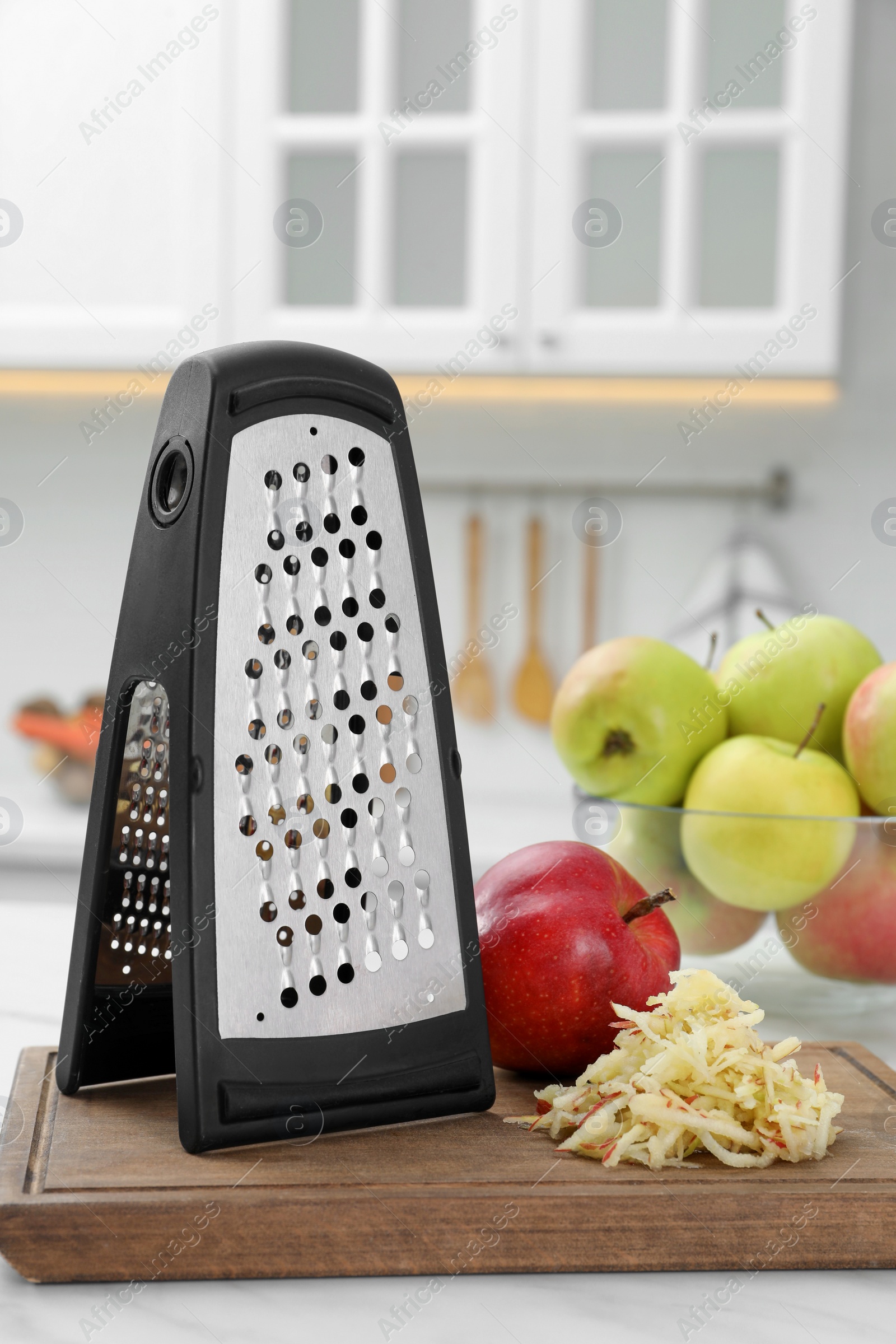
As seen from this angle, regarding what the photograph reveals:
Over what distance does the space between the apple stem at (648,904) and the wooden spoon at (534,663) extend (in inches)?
64.5

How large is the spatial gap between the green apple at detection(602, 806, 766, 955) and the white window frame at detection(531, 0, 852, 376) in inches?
50.8

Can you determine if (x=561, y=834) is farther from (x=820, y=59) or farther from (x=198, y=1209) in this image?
(x=198, y=1209)

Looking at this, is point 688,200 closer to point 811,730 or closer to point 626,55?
point 626,55

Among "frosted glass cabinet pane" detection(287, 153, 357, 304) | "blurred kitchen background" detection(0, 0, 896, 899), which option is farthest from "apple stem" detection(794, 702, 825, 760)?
"frosted glass cabinet pane" detection(287, 153, 357, 304)

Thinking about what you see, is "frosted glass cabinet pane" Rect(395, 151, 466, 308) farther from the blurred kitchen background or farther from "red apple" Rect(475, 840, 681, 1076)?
"red apple" Rect(475, 840, 681, 1076)

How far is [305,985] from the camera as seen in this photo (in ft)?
1.87

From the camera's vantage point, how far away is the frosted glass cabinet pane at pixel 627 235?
1.94m

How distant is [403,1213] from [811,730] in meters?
0.45

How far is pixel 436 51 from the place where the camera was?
76.8 inches

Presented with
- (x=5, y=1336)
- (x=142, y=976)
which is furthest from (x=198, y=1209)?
(x=142, y=976)

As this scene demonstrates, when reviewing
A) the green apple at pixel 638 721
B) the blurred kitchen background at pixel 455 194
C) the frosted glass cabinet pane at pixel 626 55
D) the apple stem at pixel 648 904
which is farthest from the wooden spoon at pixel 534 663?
the apple stem at pixel 648 904

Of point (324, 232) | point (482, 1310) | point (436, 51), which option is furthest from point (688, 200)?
point (482, 1310)

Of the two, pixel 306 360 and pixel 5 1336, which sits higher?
pixel 306 360

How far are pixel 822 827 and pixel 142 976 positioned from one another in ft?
1.36
